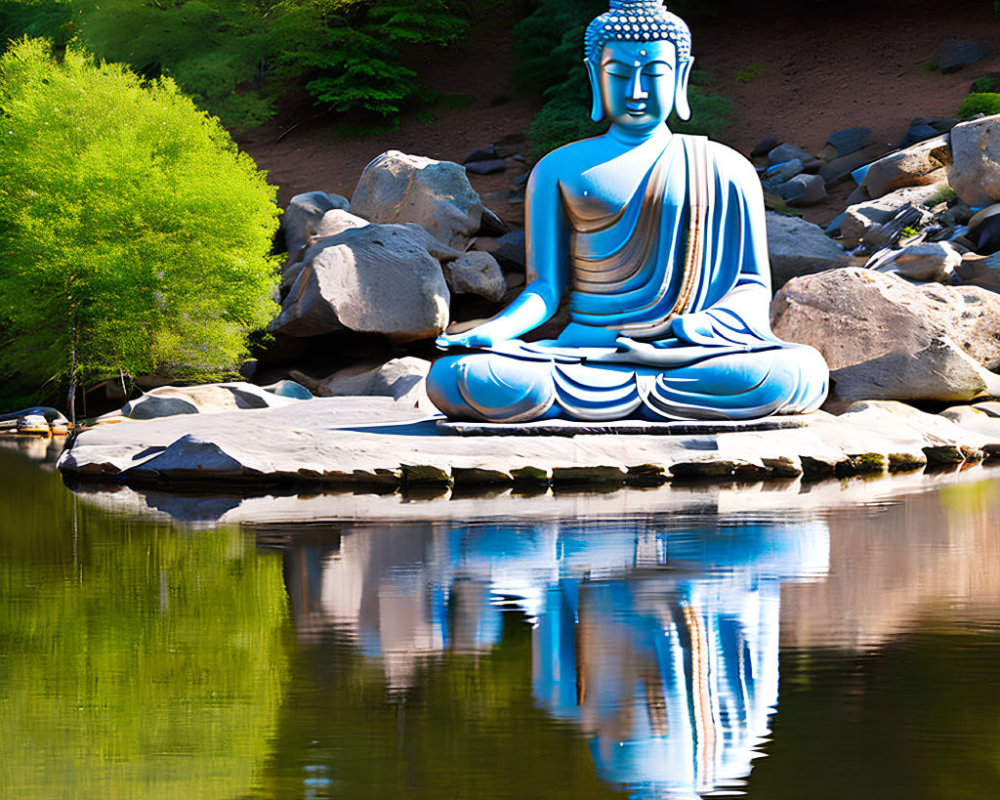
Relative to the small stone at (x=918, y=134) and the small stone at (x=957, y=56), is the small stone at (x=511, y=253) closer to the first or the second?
the small stone at (x=918, y=134)

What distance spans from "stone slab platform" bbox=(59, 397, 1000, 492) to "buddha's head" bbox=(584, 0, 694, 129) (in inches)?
90.1

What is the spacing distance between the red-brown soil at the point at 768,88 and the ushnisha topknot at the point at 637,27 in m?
12.7

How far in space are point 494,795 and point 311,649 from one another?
1.04 meters

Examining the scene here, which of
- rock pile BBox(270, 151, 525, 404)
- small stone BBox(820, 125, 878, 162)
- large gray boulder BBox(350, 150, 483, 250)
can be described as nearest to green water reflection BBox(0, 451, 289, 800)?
rock pile BBox(270, 151, 525, 404)

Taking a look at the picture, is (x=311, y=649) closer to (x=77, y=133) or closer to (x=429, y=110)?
(x=77, y=133)

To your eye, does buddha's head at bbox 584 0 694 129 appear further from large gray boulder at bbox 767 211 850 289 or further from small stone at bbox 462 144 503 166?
small stone at bbox 462 144 503 166

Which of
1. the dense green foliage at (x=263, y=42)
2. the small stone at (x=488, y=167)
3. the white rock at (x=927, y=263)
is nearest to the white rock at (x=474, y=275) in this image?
the white rock at (x=927, y=263)

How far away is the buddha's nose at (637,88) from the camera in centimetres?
786

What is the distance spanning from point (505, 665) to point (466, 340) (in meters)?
4.58

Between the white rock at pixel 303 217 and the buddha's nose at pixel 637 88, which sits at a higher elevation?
the white rock at pixel 303 217

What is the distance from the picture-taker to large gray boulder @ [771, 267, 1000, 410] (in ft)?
30.2

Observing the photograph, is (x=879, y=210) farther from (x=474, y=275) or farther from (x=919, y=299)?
(x=919, y=299)

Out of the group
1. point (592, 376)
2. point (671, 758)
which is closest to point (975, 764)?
point (671, 758)

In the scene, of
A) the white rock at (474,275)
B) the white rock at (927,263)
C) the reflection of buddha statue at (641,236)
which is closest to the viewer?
the reflection of buddha statue at (641,236)
